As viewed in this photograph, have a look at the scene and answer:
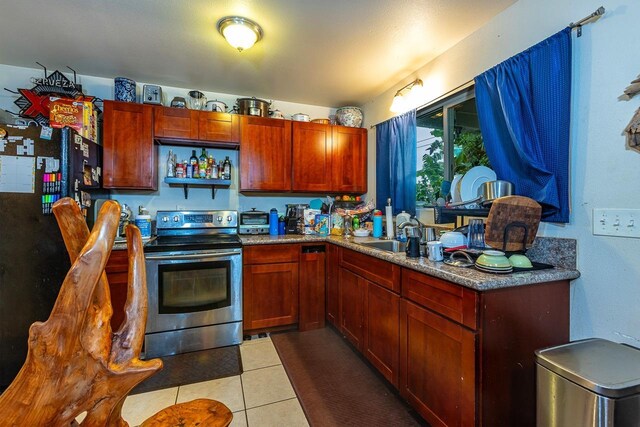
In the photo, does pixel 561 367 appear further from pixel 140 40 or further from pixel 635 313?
pixel 140 40

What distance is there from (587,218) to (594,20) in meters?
0.97

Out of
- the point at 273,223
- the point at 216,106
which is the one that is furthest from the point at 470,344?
the point at 216,106

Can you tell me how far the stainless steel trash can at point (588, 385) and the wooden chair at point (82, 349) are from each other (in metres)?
1.35

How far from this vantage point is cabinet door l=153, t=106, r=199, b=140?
2.73 meters

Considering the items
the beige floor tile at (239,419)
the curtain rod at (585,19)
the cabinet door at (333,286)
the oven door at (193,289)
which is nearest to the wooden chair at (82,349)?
the beige floor tile at (239,419)

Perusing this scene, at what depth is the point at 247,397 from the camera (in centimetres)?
185

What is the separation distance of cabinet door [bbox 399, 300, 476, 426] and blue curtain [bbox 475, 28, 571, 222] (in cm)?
86

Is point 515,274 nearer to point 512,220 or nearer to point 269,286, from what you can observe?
point 512,220

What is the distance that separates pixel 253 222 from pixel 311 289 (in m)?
0.98

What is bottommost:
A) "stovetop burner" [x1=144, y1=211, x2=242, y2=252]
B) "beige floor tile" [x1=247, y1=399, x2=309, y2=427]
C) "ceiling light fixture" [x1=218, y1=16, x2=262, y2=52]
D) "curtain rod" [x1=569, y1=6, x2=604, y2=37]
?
"beige floor tile" [x1=247, y1=399, x2=309, y2=427]

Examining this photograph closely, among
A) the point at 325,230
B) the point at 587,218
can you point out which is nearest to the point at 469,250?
the point at 587,218

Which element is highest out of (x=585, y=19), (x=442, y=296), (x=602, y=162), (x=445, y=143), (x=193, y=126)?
(x=585, y=19)

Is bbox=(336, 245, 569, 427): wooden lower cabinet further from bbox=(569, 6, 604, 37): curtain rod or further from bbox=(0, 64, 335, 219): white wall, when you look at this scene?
bbox=(0, 64, 335, 219): white wall

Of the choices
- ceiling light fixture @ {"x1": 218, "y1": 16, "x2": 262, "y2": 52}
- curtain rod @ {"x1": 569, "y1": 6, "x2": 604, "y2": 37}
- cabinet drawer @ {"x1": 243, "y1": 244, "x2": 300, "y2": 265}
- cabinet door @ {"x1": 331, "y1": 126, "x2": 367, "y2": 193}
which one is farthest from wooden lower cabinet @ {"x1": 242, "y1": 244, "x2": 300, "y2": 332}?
curtain rod @ {"x1": 569, "y1": 6, "x2": 604, "y2": 37}
